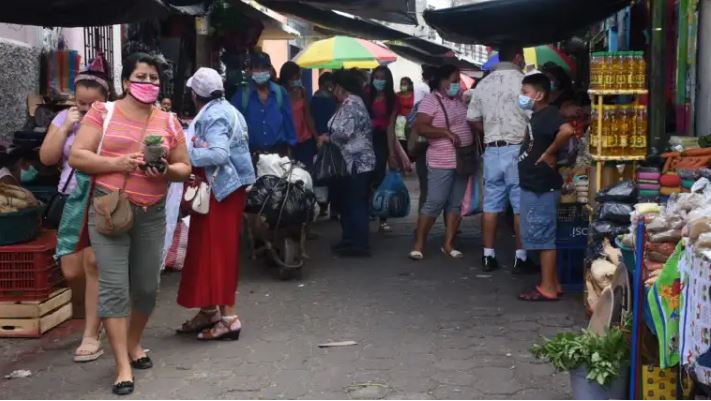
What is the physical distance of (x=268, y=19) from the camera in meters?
14.2

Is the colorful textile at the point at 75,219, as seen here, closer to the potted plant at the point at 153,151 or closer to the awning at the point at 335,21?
the potted plant at the point at 153,151

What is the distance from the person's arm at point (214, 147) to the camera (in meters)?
6.18

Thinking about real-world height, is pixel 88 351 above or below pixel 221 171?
below

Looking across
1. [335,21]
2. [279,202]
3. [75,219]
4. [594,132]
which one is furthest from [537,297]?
[335,21]

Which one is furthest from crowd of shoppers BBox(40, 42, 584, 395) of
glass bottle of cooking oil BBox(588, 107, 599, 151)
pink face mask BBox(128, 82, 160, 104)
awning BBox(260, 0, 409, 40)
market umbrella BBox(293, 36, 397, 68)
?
market umbrella BBox(293, 36, 397, 68)

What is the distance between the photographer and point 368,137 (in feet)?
Result: 31.1

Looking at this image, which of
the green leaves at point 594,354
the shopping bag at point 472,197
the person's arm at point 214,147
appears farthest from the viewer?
the shopping bag at point 472,197

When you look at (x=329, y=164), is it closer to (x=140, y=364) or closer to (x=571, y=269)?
(x=571, y=269)

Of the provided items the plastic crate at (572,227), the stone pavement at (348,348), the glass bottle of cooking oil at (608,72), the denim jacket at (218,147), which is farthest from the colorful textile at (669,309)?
the plastic crate at (572,227)

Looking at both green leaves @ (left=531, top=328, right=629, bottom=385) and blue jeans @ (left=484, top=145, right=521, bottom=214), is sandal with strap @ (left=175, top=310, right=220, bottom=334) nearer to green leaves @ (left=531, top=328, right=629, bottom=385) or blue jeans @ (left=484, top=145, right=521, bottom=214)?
green leaves @ (left=531, top=328, right=629, bottom=385)

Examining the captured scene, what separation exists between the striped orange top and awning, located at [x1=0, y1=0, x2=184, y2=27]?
195 centimetres

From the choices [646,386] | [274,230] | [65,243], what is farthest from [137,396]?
[274,230]

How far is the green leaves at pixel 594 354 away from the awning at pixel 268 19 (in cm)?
805

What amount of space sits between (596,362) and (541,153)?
3164 millimetres
